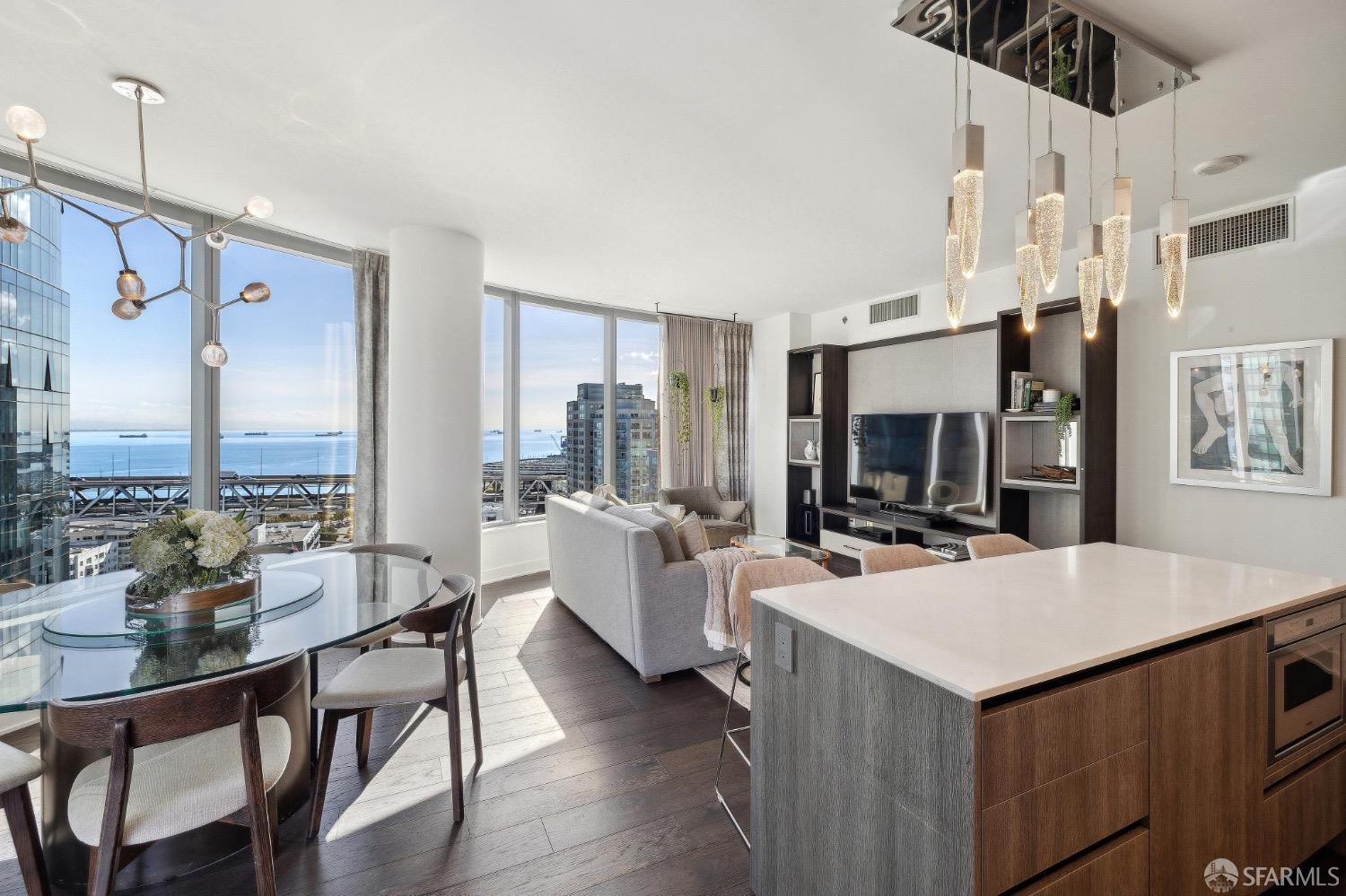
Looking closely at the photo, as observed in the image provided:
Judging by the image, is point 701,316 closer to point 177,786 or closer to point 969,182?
point 969,182

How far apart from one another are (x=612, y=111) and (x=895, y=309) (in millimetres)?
4122

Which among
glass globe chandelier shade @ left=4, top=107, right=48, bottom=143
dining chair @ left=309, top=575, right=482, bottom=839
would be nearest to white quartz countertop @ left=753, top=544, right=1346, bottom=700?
dining chair @ left=309, top=575, right=482, bottom=839

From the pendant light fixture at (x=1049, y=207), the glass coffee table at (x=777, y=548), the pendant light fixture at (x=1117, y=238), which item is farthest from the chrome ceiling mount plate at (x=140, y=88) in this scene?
the glass coffee table at (x=777, y=548)

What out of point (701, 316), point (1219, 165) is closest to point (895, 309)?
point (701, 316)

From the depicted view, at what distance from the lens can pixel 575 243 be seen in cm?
422

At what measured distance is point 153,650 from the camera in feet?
5.71

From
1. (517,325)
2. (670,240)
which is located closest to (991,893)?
(670,240)

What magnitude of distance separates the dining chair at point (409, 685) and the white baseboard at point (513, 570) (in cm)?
316

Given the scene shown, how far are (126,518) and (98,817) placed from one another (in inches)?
114

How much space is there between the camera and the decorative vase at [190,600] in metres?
1.93

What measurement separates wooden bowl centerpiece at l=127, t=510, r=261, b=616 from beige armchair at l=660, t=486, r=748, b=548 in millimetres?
4196

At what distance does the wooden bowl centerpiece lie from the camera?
6.38ft

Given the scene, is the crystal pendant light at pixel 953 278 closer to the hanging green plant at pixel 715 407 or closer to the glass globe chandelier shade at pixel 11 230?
the glass globe chandelier shade at pixel 11 230

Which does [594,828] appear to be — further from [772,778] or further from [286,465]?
[286,465]
